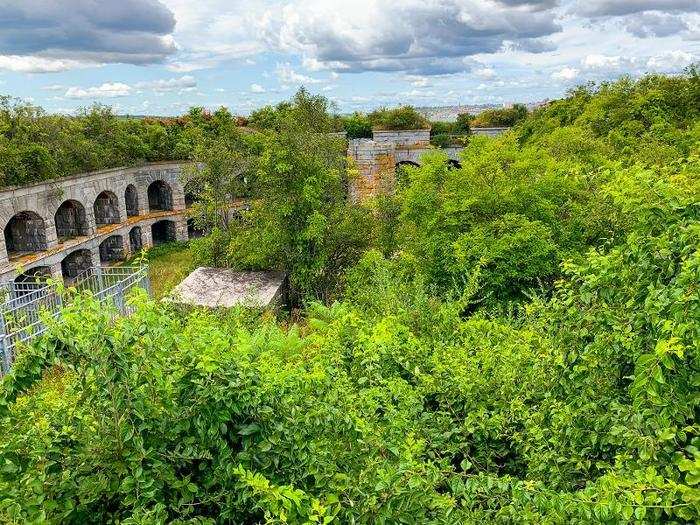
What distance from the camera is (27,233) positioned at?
82.7 feet

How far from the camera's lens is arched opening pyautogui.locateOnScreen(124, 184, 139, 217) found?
109 ft

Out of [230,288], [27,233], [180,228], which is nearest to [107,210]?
[180,228]

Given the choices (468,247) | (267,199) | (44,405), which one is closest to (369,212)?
(267,199)

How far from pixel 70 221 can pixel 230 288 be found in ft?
59.1

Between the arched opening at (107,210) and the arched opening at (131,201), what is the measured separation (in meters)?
2.28

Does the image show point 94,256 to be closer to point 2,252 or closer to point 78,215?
point 78,215

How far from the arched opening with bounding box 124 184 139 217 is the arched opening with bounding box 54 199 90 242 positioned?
16.5ft

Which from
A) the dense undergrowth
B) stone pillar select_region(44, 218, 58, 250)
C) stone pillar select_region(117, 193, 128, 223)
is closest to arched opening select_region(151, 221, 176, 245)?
stone pillar select_region(117, 193, 128, 223)

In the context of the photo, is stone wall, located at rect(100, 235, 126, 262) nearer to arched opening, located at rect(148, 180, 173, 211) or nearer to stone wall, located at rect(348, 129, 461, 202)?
arched opening, located at rect(148, 180, 173, 211)

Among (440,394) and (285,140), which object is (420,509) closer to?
(440,394)

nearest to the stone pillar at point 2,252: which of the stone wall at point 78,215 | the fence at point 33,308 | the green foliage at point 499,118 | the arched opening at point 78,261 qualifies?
the stone wall at point 78,215

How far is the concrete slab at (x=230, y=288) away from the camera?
13457 millimetres

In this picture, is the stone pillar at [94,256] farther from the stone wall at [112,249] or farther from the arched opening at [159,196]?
the arched opening at [159,196]

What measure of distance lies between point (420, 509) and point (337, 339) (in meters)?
2.59
